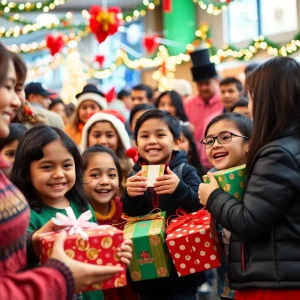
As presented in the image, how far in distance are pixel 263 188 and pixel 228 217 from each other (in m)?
0.20

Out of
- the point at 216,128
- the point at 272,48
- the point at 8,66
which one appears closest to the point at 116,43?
the point at 272,48

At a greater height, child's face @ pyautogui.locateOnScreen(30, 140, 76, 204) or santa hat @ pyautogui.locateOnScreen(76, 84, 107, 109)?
santa hat @ pyautogui.locateOnScreen(76, 84, 107, 109)

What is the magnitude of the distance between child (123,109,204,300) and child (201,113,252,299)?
0.81 feet

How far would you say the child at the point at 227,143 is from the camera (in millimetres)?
2998

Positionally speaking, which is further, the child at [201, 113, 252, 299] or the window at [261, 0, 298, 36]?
the window at [261, 0, 298, 36]

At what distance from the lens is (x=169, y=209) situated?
10.8 feet

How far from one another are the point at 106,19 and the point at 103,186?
19.8 feet

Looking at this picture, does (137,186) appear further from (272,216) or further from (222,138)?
(272,216)

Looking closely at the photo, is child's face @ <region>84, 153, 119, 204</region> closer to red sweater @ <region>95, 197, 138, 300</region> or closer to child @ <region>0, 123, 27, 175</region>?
red sweater @ <region>95, 197, 138, 300</region>

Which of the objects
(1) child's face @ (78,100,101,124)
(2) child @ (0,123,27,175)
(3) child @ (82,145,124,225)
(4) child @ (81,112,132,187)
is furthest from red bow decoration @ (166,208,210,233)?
(1) child's face @ (78,100,101,124)

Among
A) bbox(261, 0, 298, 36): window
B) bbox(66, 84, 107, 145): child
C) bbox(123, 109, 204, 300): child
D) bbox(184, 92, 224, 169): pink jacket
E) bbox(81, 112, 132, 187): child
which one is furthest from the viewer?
bbox(261, 0, 298, 36): window

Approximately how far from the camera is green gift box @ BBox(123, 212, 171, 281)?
110 inches

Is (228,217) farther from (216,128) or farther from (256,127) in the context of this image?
(216,128)

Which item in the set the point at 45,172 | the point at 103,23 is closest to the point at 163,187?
the point at 45,172
